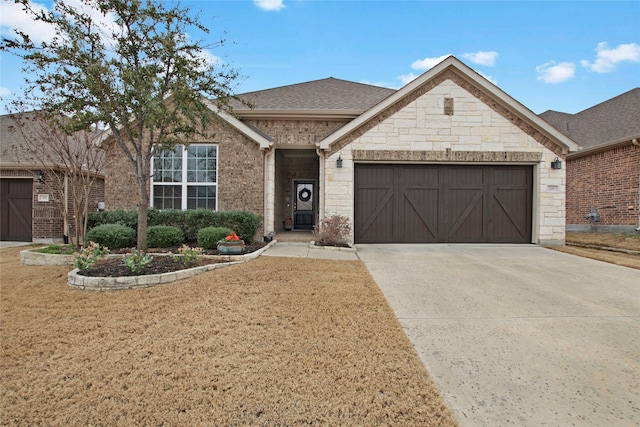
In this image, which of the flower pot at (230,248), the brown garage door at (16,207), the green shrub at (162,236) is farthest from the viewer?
the brown garage door at (16,207)

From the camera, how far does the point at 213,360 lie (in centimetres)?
277

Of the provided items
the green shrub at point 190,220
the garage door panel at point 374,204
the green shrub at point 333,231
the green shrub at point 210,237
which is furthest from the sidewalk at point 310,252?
the garage door panel at point 374,204

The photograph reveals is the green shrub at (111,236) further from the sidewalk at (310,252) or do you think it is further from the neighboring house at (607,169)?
the neighboring house at (607,169)

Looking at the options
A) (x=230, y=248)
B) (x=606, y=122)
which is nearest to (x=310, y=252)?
(x=230, y=248)

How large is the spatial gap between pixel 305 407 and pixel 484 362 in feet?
5.60

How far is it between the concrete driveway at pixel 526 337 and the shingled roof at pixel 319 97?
21.7ft

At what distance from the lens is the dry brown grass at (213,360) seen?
2135 millimetres

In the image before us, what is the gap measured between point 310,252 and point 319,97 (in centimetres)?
666

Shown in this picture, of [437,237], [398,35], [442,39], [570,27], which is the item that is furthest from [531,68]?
[437,237]

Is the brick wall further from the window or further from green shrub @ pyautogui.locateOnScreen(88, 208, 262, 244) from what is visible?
the window

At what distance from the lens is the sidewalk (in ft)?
24.5

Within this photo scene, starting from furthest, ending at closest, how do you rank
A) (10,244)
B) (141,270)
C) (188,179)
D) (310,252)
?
(10,244)
(188,179)
(310,252)
(141,270)

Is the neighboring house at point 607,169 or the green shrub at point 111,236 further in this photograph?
the neighboring house at point 607,169

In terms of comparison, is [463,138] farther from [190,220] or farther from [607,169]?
[190,220]
